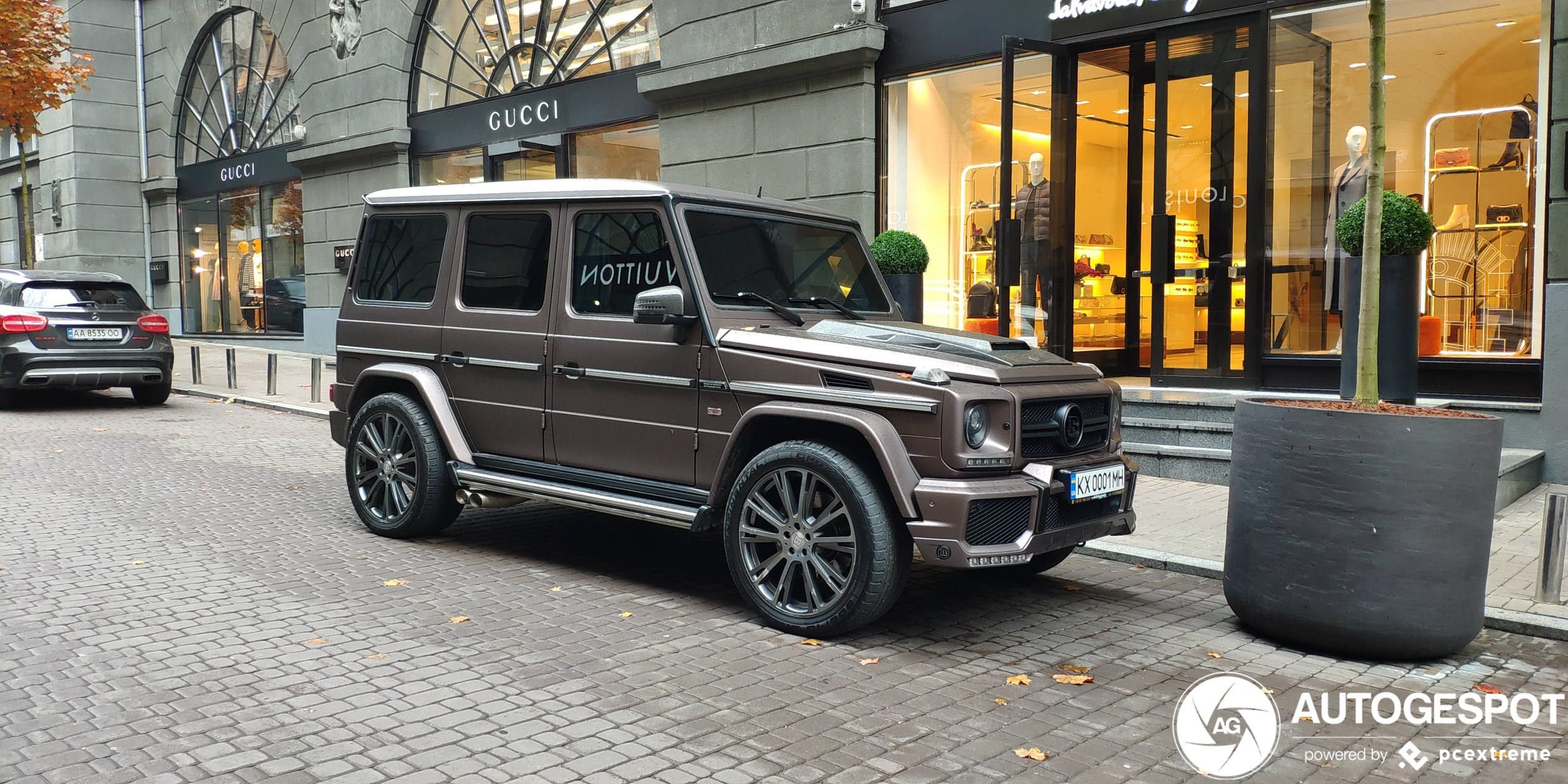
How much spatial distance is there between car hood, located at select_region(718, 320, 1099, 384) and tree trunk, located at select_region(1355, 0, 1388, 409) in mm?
1165

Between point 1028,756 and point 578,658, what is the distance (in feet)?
6.13

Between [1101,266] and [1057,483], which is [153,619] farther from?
[1101,266]

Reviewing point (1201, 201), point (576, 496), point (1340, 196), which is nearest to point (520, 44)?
point (1201, 201)

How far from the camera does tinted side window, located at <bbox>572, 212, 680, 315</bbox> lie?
19.0ft

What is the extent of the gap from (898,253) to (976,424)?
680 centimetres

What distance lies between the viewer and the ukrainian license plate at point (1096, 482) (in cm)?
504

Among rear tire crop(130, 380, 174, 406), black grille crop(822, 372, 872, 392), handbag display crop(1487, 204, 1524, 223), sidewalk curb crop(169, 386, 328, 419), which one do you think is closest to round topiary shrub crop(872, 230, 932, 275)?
handbag display crop(1487, 204, 1524, 223)

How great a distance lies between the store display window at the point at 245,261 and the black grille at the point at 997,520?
20283 millimetres

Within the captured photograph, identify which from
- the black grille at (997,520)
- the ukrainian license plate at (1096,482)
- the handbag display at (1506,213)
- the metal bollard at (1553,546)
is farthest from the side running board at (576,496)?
the handbag display at (1506,213)

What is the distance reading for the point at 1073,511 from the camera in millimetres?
5145

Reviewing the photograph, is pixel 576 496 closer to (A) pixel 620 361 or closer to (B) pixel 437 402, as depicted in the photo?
(A) pixel 620 361

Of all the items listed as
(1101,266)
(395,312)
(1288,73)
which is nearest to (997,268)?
(1101,266)

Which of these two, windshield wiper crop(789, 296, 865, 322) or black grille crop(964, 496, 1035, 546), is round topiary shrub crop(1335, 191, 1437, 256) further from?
black grille crop(964, 496, 1035, 546)

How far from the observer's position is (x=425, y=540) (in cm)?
700
